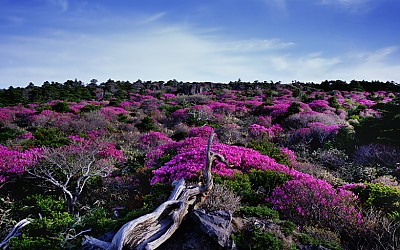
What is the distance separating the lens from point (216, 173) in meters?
6.96

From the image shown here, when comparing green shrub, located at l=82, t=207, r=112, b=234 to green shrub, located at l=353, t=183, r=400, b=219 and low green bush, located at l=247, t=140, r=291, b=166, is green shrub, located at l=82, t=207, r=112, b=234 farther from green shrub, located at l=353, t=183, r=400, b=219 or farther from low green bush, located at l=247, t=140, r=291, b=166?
low green bush, located at l=247, t=140, r=291, b=166

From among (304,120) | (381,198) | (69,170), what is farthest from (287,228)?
(304,120)

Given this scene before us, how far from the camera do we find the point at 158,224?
404 centimetres

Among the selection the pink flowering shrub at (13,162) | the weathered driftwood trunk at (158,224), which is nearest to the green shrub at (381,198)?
the weathered driftwood trunk at (158,224)

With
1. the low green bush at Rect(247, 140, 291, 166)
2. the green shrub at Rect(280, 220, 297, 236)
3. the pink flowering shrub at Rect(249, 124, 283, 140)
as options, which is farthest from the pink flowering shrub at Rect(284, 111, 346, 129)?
the green shrub at Rect(280, 220, 297, 236)

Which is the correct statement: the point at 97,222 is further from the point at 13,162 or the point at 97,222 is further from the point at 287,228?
the point at 13,162

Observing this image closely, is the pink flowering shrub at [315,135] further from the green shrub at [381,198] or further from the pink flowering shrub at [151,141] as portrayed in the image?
the green shrub at [381,198]

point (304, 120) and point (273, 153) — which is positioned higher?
point (304, 120)

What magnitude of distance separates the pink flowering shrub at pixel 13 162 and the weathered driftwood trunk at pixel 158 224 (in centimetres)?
571

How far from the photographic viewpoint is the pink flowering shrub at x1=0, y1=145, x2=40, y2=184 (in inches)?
334

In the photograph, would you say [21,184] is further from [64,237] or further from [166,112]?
[166,112]

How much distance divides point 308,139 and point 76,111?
16606mm

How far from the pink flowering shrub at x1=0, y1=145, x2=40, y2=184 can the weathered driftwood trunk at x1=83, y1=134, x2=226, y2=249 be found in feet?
18.7

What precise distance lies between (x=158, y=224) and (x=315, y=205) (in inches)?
121
